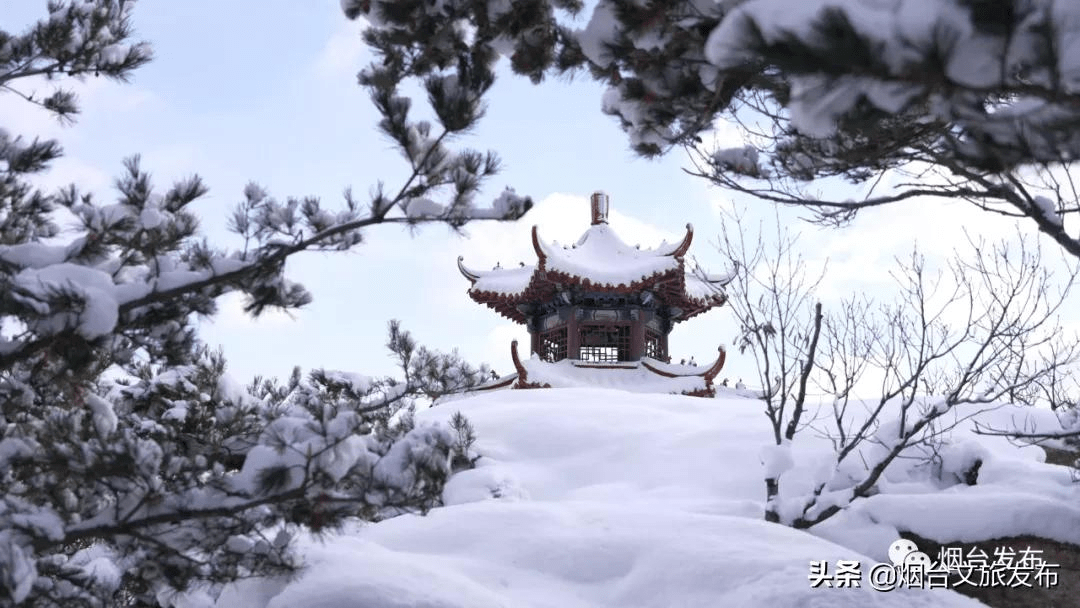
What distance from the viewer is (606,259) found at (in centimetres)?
1711

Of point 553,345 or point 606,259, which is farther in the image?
point 553,345

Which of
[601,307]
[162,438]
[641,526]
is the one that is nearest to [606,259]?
[601,307]

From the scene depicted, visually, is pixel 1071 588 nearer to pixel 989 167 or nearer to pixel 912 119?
pixel 912 119

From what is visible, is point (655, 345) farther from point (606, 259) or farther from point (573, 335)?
point (606, 259)

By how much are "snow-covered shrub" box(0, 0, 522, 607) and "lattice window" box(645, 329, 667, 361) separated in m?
13.4

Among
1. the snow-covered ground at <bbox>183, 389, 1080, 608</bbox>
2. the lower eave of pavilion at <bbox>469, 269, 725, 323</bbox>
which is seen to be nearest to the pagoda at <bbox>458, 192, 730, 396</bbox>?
the lower eave of pavilion at <bbox>469, 269, 725, 323</bbox>

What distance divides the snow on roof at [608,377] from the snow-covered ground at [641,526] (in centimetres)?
408

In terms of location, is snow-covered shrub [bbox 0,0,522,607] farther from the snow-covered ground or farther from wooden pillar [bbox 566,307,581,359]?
wooden pillar [bbox 566,307,581,359]

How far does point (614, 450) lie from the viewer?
10.5 metres

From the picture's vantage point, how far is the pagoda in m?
16.2

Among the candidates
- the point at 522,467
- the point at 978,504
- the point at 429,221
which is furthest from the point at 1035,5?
the point at 522,467

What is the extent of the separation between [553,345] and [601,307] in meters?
1.54

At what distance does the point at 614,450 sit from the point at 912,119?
7.42 metres

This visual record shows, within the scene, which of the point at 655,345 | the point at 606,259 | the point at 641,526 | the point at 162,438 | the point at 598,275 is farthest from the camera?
the point at 655,345
